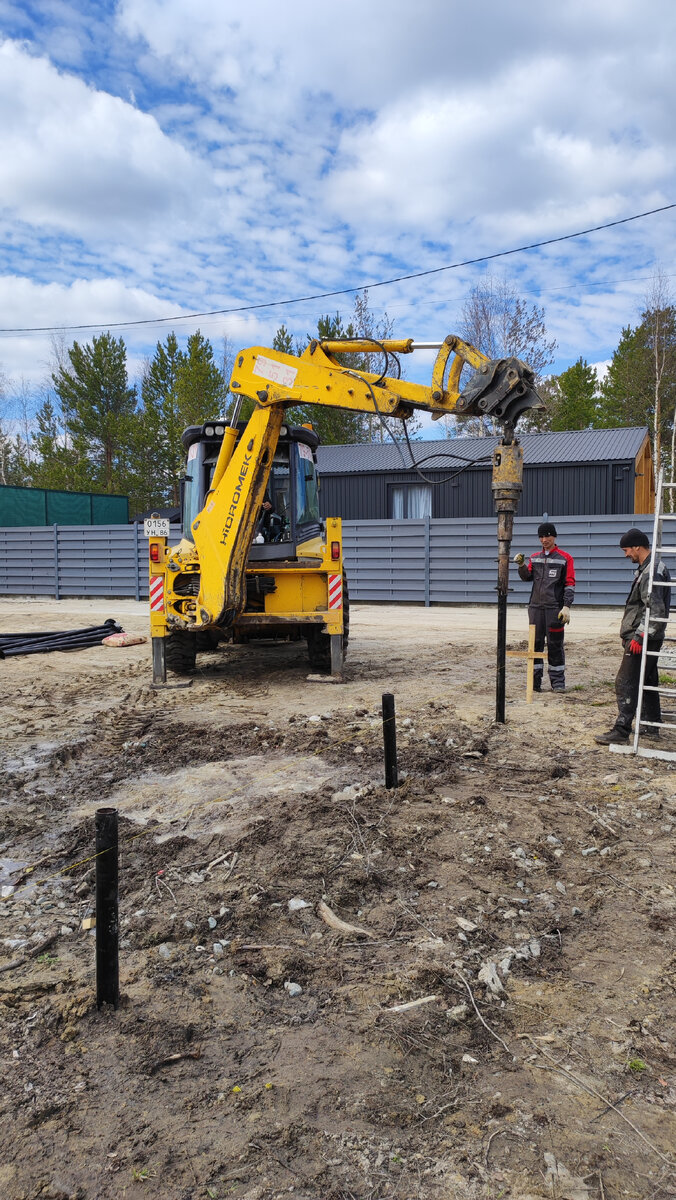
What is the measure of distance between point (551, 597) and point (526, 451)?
17010mm

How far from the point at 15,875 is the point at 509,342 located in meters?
35.5

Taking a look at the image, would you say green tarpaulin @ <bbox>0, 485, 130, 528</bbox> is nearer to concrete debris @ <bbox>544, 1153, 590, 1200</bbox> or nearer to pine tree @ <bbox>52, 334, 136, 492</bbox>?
pine tree @ <bbox>52, 334, 136, 492</bbox>

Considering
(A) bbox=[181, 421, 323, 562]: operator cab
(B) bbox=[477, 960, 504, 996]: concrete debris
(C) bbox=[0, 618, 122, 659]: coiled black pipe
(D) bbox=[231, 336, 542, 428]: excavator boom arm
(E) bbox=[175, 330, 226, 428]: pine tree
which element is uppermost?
(E) bbox=[175, 330, 226, 428]: pine tree

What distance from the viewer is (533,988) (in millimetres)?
3115

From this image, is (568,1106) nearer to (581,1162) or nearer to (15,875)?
(581,1162)

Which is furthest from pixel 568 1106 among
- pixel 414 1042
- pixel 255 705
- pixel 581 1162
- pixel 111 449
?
pixel 111 449

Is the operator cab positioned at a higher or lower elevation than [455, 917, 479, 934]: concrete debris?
higher

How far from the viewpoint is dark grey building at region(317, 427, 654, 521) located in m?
23.5

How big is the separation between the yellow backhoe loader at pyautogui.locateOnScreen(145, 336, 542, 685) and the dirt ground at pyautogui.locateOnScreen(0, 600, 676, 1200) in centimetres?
234

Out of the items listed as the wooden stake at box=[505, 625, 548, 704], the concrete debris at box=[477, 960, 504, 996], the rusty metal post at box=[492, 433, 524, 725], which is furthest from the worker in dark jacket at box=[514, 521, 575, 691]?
the concrete debris at box=[477, 960, 504, 996]

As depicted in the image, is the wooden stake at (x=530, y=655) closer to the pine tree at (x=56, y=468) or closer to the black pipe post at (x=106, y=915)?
the black pipe post at (x=106, y=915)

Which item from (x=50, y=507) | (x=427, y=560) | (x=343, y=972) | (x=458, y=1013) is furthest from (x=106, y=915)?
(x=50, y=507)

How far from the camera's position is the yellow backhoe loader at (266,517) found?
8109mm

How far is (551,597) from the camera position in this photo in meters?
8.58
